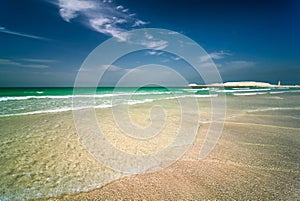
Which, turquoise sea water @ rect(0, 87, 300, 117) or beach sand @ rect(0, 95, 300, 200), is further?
turquoise sea water @ rect(0, 87, 300, 117)

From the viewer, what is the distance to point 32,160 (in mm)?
3914

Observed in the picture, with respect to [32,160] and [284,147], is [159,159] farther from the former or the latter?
[284,147]

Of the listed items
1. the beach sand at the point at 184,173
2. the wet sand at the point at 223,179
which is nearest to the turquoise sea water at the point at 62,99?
the beach sand at the point at 184,173

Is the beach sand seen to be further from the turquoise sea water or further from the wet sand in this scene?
the turquoise sea water

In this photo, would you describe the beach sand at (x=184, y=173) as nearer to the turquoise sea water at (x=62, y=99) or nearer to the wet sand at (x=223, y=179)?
the wet sand at (x=223, y=179)

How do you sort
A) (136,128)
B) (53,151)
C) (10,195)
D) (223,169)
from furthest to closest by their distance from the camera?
(136,128)
(53,151)
(223,169)
(10,195)

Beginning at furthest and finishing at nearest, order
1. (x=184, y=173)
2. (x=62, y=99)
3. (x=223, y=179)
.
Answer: (x=62, y=99)
(x=184, y=173)
(x=223, y=179)

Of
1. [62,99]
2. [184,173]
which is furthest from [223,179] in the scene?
[62,99]

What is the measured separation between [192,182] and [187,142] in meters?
2.31

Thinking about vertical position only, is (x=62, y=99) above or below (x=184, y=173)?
above

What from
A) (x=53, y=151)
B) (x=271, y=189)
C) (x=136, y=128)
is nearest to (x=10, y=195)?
(x=53, y=151)

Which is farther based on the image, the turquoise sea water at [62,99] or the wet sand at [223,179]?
the turquoise sea water at [62,99]

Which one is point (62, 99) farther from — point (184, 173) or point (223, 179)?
point (223, 179)

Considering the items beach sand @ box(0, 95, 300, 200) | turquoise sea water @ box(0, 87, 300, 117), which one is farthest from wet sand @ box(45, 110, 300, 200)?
turquoise sea water @ box(0, 87, 300, 117)
